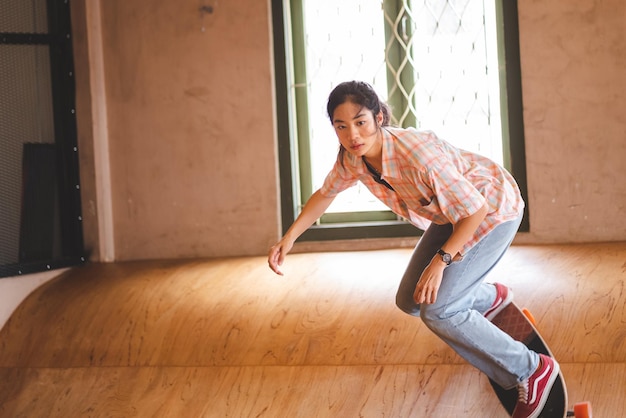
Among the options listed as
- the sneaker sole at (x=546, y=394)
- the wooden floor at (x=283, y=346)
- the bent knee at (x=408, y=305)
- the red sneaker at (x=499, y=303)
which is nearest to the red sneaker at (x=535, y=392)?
the sneaker sole at (x=546, y=394)

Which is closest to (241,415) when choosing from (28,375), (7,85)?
(28,375)

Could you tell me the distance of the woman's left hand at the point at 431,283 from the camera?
2.15m

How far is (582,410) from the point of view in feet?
7.45

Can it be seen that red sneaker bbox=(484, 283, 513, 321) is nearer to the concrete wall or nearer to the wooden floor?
the wooden floor

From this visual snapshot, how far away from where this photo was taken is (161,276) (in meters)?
3.76

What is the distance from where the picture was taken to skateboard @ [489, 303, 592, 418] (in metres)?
2.32

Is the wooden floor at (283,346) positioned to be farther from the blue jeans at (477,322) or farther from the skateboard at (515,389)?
the blue jeans at (477,322)

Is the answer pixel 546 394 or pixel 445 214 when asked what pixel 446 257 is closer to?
pixel 445 214

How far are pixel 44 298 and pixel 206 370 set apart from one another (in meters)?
1.15

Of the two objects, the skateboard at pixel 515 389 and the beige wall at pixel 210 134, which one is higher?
the beige wall at pixel 210 134

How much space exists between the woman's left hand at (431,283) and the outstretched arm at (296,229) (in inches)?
19.8

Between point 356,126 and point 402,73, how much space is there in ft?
6.77

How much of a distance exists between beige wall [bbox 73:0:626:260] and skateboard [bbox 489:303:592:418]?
1.50m

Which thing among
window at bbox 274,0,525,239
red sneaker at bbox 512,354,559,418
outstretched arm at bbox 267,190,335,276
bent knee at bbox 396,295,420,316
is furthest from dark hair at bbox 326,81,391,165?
window at bbox 274,0,525,239
